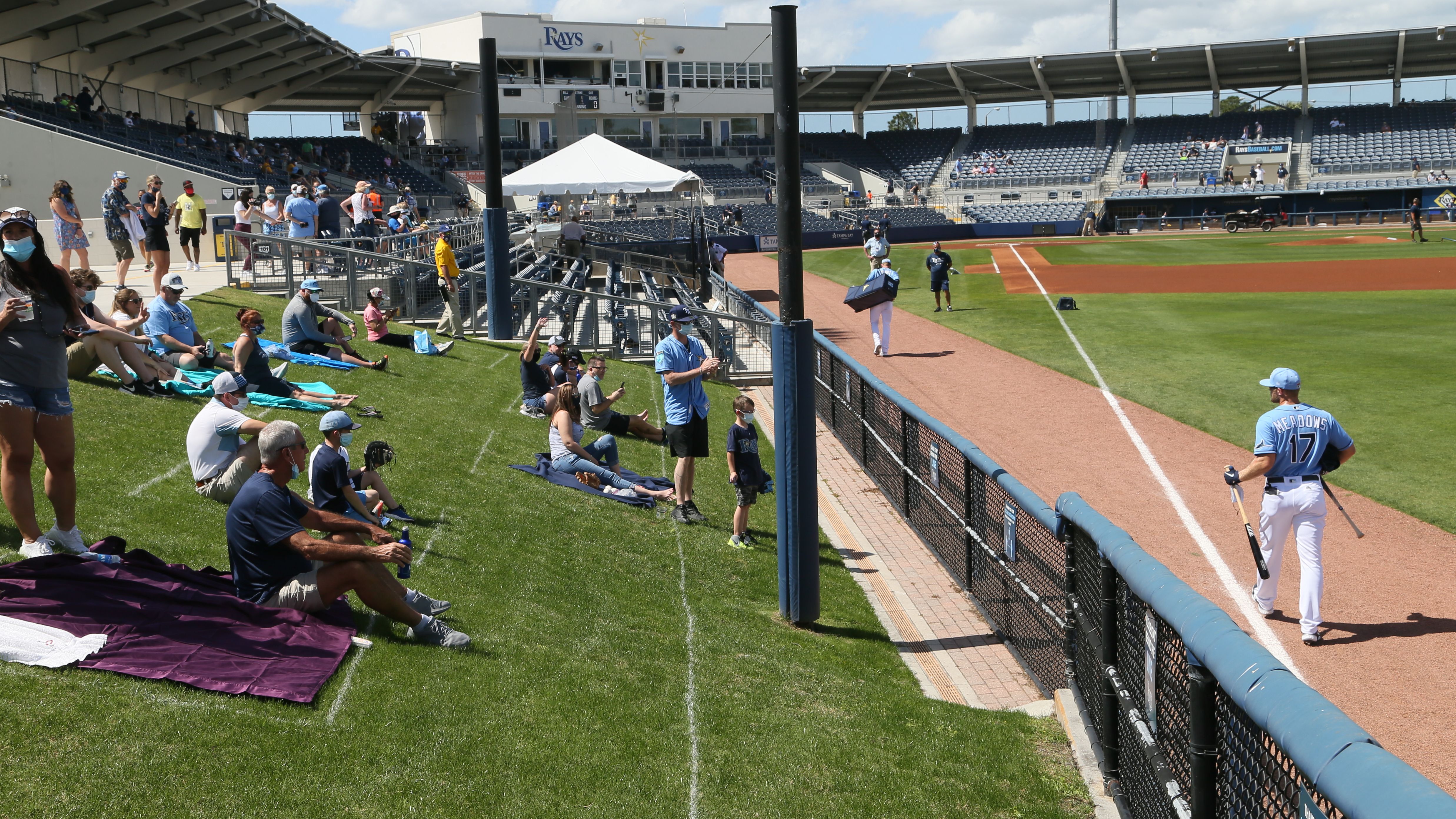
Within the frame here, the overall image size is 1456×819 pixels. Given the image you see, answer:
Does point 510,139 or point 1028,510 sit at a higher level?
point 510,139

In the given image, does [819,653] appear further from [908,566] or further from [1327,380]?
[1327,380]

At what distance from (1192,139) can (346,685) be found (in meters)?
73.2

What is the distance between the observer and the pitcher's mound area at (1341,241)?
46.7m

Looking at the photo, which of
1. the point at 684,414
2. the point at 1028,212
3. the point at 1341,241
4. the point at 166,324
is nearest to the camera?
the point at 684,414

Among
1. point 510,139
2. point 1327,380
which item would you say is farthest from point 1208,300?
point 510,139

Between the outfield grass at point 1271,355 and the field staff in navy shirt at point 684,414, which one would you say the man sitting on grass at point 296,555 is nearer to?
the field staff in navy shirt at point 684,414

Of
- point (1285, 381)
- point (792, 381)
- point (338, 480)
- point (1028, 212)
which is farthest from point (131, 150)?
point (1028, 212)

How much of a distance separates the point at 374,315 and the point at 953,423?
8932mm

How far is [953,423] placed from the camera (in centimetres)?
1692

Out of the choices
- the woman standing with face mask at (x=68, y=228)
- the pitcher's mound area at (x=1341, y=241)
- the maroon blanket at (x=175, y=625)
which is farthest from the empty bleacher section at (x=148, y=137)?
the pitcher's mound area at (x=1341, y=241)

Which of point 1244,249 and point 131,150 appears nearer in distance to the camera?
point 131,150

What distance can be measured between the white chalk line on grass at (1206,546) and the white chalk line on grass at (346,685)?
460 centimetres

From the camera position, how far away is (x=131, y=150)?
33.9 meters

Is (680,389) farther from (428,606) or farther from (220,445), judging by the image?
(428,606)
